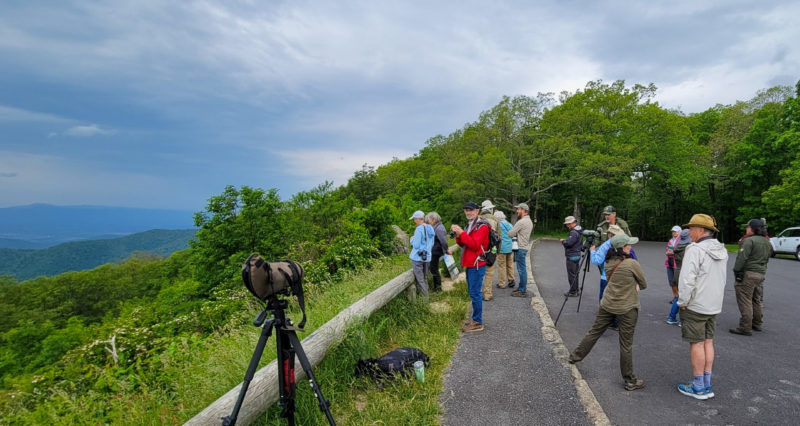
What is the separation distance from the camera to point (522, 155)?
2998 centimetres

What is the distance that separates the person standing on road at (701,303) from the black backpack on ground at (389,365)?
2.96 metres

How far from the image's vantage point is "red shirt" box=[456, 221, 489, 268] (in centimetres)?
532

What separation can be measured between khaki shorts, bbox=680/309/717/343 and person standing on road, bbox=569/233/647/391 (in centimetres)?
47

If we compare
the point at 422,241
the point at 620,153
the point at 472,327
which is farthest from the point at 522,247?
the point at 620,153

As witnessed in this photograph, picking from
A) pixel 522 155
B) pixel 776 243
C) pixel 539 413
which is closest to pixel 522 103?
pixel 522 155

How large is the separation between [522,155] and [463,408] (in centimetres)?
2925

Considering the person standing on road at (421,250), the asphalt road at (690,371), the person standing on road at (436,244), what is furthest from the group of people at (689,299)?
the person standing on road at (436,244)

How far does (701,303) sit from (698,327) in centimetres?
26

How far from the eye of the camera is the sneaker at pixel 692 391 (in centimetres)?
360

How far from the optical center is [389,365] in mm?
3887

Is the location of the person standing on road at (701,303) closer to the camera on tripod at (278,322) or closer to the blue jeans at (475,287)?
the blue jeans at (475,287)

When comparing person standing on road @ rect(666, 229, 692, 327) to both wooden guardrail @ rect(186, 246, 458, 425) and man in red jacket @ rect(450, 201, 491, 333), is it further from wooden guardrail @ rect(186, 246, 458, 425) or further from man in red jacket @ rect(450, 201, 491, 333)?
wooden guardrail @ rect(186, 246, 458, 425)

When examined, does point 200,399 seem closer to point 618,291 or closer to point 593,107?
point 618,291

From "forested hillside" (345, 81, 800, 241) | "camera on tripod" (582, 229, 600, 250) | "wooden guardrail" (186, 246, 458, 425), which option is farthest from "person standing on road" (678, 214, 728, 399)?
"forested hillside" (345, 81, 800, 241)
